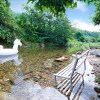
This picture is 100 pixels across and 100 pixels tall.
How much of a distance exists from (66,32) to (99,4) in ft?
70.8

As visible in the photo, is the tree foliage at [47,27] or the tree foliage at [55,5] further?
the tree foliage at [47,27]

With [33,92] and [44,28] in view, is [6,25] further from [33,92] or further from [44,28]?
[33,92]

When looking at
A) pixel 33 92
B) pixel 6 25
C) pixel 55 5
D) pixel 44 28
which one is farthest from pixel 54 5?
pixel 44 28

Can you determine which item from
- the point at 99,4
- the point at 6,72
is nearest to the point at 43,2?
the point at 6,72

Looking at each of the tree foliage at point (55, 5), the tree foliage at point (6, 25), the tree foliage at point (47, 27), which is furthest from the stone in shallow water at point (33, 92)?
the tree foliage at point (47, 27)

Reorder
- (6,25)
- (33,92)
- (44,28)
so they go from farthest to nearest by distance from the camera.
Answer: (44,28) → (6,25) → (33,92)

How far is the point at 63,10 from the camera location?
3.95m

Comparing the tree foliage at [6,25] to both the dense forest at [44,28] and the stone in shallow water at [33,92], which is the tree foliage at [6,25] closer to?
the dense forest at [44,28]

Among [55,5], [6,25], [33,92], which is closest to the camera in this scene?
[55,5]

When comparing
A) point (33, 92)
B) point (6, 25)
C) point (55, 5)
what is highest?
point (6, 25)

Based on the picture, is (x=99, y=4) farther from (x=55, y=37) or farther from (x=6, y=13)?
(x=55, y=37)

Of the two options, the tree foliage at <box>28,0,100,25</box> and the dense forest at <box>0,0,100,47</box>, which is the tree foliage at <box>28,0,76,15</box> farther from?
the dense forest at <box>0,0,100,47</box>

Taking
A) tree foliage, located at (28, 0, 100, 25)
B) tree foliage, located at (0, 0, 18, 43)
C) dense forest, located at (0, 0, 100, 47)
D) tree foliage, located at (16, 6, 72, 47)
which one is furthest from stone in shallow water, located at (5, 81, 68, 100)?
tree foliage, located at (16, 6, 72, 47)

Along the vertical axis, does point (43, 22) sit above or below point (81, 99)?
above
